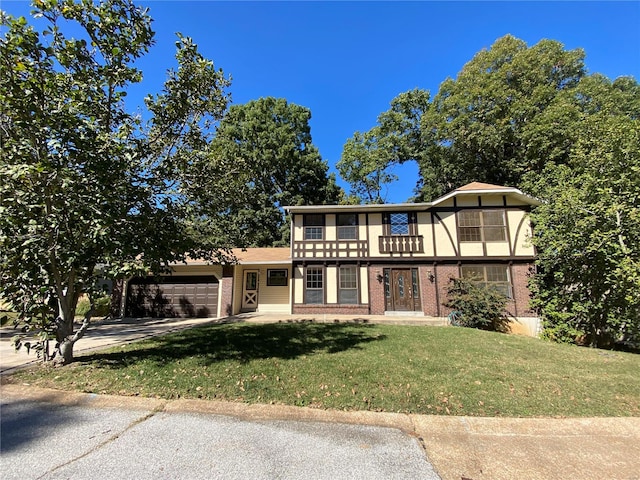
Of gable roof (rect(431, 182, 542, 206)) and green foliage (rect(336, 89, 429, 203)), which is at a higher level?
green foliage (rect(336, 89, 429, 203))

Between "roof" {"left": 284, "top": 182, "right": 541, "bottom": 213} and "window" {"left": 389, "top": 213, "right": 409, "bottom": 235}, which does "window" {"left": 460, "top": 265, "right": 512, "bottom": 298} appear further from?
"roof" {"left": 284, "top": 182, "right": 541, "bottom": 213}

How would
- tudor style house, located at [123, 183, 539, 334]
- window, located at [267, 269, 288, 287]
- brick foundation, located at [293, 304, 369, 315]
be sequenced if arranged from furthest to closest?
window, located at [267, 269, 288, 287]
brick foundation, located at [293, 304, 369, 315]
tudor style house, located at [123, 183, 539, 334]

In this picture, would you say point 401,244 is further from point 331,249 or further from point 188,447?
point 188,447

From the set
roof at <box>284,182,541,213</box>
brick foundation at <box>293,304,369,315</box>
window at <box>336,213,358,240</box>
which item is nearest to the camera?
roof at <box>284,182,541,213</box>

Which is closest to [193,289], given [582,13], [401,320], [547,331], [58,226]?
[401,320]

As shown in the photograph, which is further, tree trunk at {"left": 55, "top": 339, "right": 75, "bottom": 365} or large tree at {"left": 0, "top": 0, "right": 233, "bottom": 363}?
tree trunk at {"left": 55, "top": 339, "right": 75, "bottom": 365}

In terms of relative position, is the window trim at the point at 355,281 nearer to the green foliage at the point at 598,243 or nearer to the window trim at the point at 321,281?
the window trim at the point at 321,281

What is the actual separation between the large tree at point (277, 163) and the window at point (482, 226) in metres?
13.0

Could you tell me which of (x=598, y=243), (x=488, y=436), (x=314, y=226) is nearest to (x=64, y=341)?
(x=488, y=436)

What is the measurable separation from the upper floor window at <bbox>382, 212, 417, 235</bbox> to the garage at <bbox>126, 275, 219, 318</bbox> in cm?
869

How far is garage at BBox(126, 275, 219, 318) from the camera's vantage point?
14352 mm

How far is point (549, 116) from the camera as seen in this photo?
1603 centimetres

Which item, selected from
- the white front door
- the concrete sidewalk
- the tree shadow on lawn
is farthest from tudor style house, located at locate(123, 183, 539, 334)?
the concrete sidewalk

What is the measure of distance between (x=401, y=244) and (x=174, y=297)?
1120 cm
